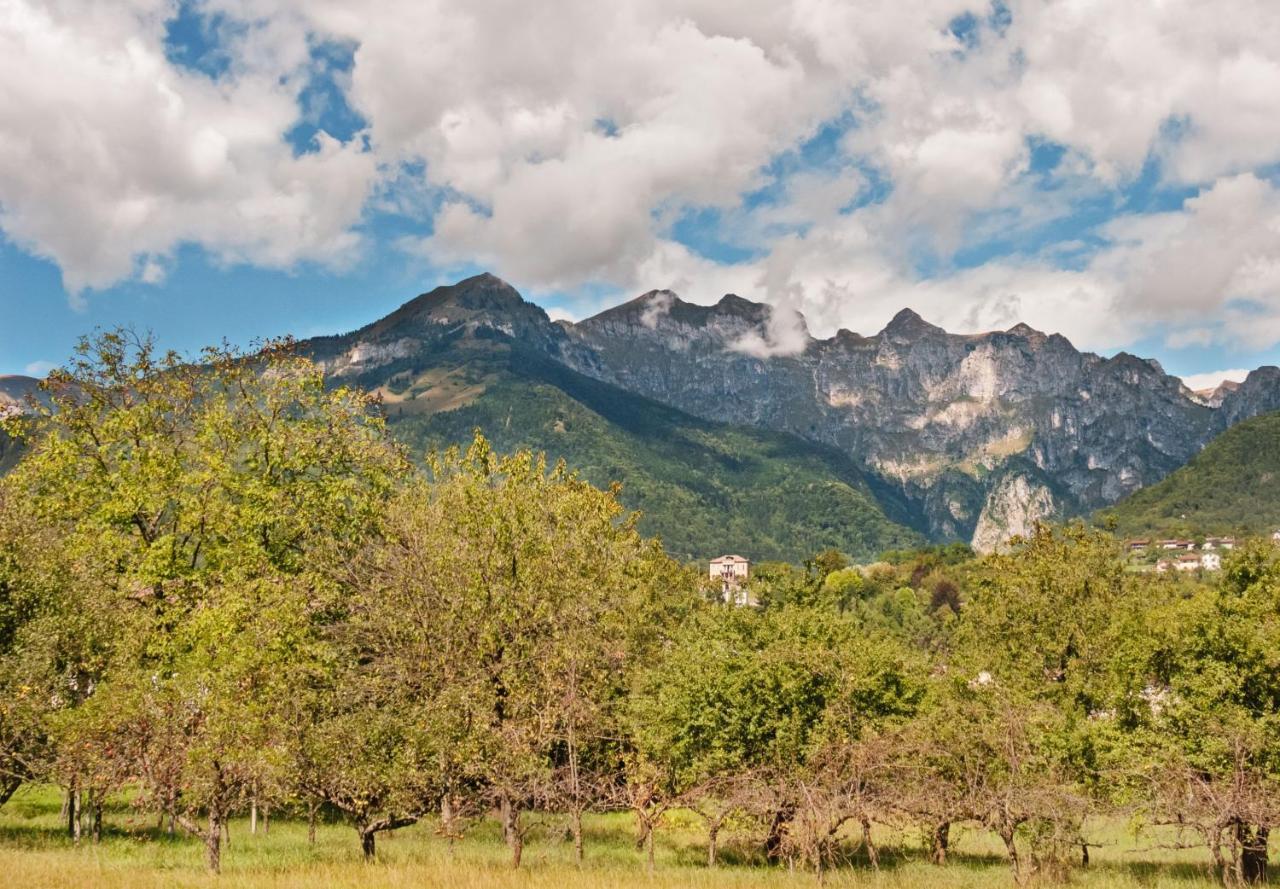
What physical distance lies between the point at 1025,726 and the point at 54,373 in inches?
1501

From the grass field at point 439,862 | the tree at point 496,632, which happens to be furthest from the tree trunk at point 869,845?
the tree at point 496,632

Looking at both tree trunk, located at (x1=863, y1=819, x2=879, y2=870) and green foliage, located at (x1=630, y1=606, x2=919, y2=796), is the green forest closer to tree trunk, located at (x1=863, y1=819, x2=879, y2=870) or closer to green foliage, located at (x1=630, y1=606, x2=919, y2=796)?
green foliage, located at (x1=630, y1=606, x2=919, y2=796)

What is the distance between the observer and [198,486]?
32781 mm

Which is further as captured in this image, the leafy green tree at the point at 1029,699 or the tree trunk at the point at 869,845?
the leafy green tree at the point at 1029,699

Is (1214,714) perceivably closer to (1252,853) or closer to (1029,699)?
(1252,853)

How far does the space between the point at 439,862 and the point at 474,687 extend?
4.40m

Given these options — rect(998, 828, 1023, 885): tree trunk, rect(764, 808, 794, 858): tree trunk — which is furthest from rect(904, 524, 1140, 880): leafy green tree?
rect(764, 808, 794, 858): tree trunk

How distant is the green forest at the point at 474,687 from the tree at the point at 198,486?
138 millimetres

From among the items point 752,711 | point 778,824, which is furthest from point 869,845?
point 752,711

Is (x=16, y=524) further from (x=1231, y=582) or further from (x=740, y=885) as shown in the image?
(x=1231, y=582)

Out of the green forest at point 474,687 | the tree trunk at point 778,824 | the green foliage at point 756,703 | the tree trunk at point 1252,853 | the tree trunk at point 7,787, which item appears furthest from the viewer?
the green foliage at point 756,703

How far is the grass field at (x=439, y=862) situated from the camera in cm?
1723

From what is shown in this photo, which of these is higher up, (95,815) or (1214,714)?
(1214,714)

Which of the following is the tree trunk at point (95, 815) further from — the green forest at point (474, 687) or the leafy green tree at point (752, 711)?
the leafy green tree at point (752, 711)
